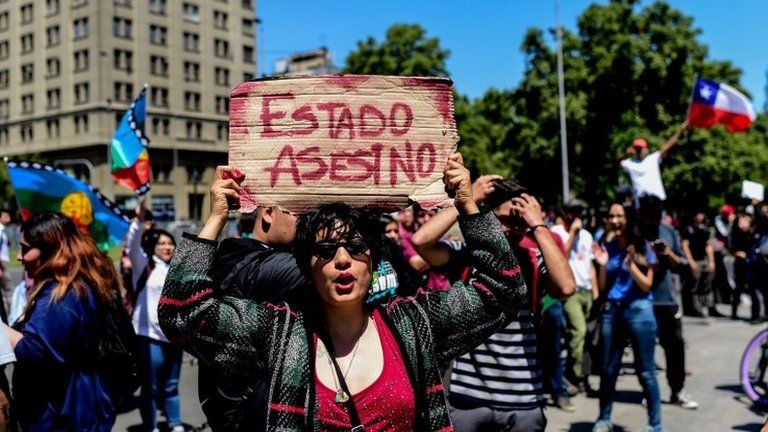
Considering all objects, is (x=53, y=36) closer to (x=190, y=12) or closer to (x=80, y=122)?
(x=80, y=122)

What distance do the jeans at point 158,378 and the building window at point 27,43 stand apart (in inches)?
2576

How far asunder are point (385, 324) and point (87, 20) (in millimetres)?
64161

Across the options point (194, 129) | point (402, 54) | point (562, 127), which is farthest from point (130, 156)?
point (194, 129)

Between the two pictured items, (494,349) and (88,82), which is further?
(88,82)

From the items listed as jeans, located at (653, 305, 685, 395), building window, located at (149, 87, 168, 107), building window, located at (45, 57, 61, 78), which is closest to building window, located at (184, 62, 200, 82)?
building window, located at (149, 87, 168, 107)

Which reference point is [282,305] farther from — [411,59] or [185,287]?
[411,59]

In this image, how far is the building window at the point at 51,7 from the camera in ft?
203

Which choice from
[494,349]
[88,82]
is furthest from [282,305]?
[88,82]

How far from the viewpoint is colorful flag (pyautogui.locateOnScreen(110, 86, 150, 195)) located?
6.73 meters

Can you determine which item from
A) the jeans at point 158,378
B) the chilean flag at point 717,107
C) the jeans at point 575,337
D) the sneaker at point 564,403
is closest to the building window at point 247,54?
the chilean flag at point 717,107

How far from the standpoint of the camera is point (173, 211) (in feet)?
207

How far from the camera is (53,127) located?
6297 cm

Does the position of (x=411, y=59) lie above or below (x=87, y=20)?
below

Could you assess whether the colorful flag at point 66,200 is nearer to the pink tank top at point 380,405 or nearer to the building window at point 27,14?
the pink tank top at point 380,405
